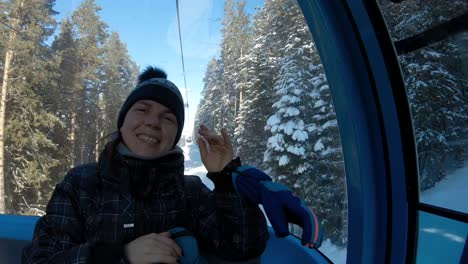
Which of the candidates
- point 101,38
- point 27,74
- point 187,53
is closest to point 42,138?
point 27,74

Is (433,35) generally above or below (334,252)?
above

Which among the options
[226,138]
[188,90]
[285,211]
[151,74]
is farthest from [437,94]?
[188,90]

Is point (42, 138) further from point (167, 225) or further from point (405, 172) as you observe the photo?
point (405, 172)

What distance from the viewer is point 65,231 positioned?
4.55ft

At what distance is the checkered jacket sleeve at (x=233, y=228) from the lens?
155 centimetres

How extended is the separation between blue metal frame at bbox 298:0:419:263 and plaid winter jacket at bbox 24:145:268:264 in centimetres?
57

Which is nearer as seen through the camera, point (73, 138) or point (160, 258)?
point (160, 258)

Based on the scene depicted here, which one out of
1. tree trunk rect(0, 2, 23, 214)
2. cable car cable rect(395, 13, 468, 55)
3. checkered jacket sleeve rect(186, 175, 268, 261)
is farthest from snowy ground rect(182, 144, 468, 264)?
tree trunk rect(0, 2, 23, 214)

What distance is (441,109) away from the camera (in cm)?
122

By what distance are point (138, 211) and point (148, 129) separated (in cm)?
47

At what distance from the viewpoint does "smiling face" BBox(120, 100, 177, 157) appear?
5.40ft

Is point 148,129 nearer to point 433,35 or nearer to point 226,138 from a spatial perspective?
point 226,138

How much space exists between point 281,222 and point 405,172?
26.9 inches

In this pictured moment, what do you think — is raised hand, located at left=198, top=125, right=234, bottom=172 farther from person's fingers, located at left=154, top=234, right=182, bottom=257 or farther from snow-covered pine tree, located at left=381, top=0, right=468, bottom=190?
snow-covered pine tree, located at left=381, top=0, right=468, bottom=190
